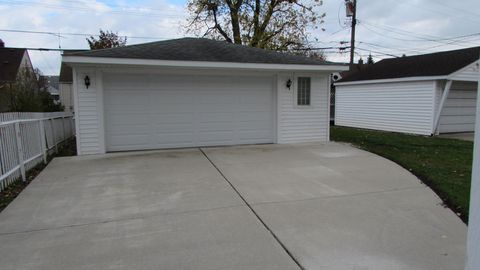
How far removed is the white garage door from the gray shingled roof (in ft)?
2.09

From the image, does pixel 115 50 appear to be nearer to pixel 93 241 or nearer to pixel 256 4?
pixel 93 241

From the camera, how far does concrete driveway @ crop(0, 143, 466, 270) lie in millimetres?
3195

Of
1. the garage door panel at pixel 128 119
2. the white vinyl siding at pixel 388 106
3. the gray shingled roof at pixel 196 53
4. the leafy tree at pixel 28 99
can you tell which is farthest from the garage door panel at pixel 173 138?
the white vinyl siding at pixel 388 106

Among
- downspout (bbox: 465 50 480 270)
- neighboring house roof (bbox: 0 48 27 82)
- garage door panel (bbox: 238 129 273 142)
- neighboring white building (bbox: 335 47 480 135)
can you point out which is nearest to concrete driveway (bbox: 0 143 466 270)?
downspout (bbox: 465 50 480 270)

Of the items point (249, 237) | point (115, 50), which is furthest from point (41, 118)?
point (249, 237)

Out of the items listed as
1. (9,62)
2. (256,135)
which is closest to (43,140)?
(256,135)

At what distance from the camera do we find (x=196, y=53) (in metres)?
9.52

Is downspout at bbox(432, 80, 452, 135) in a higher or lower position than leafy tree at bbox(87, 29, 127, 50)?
lower

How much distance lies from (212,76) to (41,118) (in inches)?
175

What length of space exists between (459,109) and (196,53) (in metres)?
11.9

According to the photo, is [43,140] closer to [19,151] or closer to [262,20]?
[19,151]

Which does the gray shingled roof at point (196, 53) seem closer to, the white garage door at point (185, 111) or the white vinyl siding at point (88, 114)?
the white garage door at point (185, 111)

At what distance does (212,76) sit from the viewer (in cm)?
984

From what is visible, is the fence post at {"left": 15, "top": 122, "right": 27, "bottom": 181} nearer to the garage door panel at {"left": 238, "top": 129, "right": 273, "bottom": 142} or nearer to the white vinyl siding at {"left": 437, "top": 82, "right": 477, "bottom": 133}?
the garage door panel at {"left": 238, "top": 129, "right": 273, "bottom": 142}
